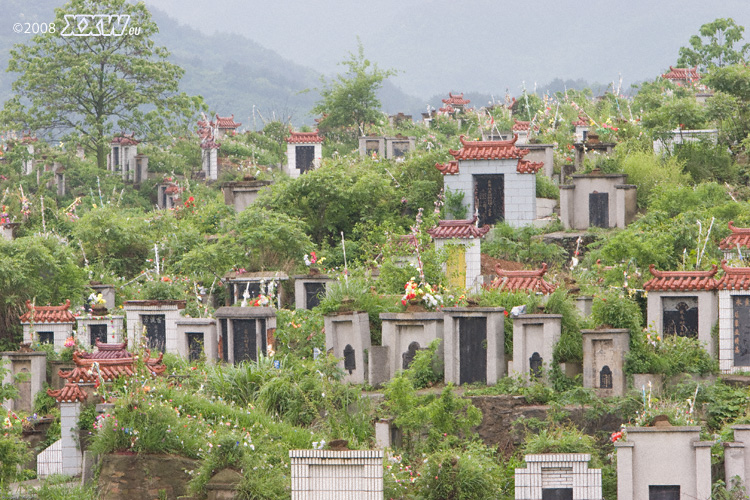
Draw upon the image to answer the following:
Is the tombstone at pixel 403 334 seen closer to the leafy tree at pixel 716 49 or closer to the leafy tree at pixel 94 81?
the leafy tree at pixel 94 81

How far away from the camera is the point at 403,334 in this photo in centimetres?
3128

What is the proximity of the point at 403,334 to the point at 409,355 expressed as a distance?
18.2 inches

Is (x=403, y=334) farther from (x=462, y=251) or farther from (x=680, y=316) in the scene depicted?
(x=680, y=316)

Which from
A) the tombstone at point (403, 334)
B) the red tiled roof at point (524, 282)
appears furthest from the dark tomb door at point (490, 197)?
the tombstone at point (403, 334)

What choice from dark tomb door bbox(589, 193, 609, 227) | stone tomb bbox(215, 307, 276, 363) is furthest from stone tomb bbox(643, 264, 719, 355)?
dark tomb door bbox(589, 193, 609, 227)

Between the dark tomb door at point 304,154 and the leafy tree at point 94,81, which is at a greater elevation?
the leafy tree at point 94,81

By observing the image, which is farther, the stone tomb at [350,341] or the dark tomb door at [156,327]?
the dark tomb door at [156,327]

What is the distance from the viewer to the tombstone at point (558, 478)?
23.5m

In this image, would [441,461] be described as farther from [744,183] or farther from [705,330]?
[744,183]

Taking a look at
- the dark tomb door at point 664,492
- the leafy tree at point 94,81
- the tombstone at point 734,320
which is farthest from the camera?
the leafy tree at point 94,81

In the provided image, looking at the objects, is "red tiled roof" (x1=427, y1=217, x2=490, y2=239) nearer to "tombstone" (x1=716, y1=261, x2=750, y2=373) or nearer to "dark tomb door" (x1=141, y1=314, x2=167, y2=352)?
"dark tomb door" (x1=141, y1=314, x2=167, y2=352)

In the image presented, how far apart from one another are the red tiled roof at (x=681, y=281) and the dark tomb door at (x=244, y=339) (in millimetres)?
8794

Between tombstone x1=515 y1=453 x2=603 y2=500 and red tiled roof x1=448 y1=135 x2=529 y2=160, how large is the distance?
18848 mm

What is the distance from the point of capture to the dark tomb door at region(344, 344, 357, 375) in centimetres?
3145
